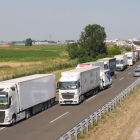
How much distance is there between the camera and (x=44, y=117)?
21062 millimetres

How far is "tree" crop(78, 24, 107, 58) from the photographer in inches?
3566

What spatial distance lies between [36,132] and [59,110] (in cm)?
690

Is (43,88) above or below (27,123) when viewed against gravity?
above

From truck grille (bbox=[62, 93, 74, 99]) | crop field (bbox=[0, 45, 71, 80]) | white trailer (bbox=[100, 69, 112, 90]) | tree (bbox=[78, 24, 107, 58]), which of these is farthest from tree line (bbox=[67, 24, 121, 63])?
truck grille (bbox=[62, 93, 74, 99])

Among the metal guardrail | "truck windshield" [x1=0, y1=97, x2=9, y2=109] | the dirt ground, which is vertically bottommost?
the dirt ground

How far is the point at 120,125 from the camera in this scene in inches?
692

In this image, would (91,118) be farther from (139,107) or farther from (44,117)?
(139,107)

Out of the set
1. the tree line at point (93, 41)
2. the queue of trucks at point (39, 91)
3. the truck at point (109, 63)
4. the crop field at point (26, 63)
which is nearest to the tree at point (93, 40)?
the tree line at point (93, 41)

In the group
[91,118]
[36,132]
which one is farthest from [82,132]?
[36,132]

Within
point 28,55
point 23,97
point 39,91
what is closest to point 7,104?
point 23,97

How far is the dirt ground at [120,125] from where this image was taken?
596 inches

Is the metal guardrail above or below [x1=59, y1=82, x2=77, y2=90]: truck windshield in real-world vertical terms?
below

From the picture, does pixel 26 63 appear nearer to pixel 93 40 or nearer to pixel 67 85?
pixel 93 40

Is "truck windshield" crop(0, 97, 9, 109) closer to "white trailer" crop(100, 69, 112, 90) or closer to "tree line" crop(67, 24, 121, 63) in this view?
"white trailer" crop(100, 69, 112, 90)
